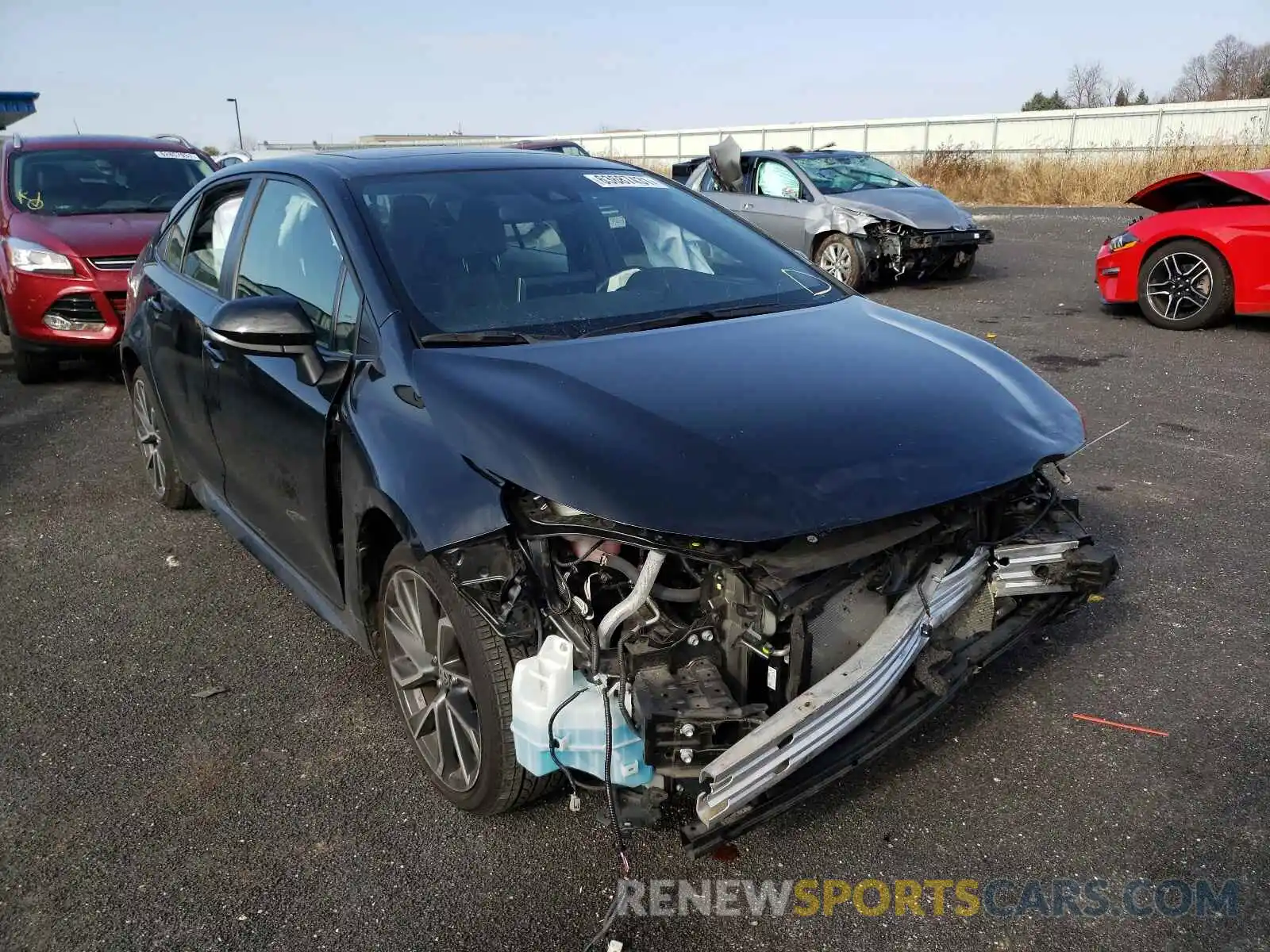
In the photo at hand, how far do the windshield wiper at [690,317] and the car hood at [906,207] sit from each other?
8.52 meters

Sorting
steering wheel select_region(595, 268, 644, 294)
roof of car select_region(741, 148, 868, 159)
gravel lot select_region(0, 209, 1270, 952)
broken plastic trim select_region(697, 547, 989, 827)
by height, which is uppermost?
roof of car select_region(741, 148, 868, 159)

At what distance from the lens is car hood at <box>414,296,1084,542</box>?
7.42ft


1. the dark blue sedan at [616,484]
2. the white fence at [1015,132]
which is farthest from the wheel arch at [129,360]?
the white fence at [1015,132]

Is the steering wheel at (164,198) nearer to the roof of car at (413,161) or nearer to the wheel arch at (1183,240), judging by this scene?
the roof of car at (413,161)

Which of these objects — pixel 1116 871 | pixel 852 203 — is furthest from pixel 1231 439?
pixel 852 203

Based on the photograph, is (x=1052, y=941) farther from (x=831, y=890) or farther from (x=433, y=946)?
(x=433, y=946)

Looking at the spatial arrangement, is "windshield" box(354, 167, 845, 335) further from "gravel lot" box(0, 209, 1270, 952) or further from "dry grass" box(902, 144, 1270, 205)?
"dry grass" box(902, 144, 1270, 205)

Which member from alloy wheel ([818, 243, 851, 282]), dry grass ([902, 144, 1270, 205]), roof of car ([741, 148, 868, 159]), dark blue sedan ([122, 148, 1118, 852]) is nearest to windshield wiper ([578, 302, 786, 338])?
dark blue sedan ([122, 148, 1118, 852])

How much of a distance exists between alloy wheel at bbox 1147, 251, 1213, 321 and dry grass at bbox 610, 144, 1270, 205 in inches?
526

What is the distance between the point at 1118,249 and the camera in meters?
9.22

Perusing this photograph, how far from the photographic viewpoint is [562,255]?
3.40m

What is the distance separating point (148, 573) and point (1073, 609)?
383cm

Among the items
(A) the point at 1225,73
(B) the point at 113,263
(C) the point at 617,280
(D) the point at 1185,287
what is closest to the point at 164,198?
(B) the point at 113,263

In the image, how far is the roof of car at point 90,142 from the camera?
8.93 metres
